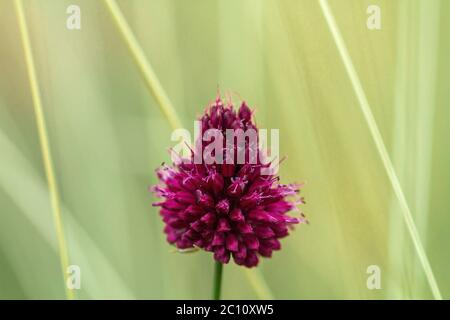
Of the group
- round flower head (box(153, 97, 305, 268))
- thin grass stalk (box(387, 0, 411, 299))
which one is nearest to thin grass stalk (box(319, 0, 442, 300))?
thin grass stalk (box(387, 0, 411, 299))

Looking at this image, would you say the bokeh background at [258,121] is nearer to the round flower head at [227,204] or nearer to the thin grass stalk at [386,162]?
the thin grass stalk at [386,162]

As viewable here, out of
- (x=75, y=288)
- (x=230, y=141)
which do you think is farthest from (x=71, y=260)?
(x=230, y=141)

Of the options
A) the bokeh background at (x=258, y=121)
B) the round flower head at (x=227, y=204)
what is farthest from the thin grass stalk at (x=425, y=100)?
the round flower head at (x=227, y=204)

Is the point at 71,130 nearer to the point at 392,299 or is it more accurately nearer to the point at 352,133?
the point at 352,133

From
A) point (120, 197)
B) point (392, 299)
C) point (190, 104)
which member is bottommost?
point (392, 299)

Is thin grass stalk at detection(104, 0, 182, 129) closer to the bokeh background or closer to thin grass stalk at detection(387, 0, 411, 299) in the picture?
the bokeh background
